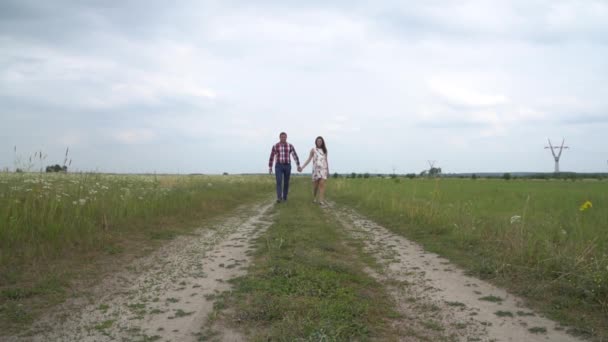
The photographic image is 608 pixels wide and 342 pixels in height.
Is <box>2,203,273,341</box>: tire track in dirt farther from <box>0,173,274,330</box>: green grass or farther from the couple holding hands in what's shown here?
the couple holding hands

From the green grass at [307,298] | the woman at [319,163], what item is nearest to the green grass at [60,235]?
the green grass at [307,298]

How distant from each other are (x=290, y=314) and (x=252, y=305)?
464 mm

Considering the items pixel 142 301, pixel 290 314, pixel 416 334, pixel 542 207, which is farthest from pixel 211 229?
pixel 542 207

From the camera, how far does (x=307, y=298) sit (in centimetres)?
418

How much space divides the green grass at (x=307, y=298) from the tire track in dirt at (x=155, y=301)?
248 mm

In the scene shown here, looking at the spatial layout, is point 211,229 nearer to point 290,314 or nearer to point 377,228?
point 377,228

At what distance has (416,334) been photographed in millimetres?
3475

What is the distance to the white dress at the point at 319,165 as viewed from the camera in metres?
15.6

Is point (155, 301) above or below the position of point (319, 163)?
below

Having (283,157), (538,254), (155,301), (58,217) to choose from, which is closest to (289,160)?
(283,157)

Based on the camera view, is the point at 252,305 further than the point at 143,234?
No

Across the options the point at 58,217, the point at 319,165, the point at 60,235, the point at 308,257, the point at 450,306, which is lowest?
the point at 450,306

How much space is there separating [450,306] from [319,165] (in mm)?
11557

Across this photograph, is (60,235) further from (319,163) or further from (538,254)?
(319,163)
